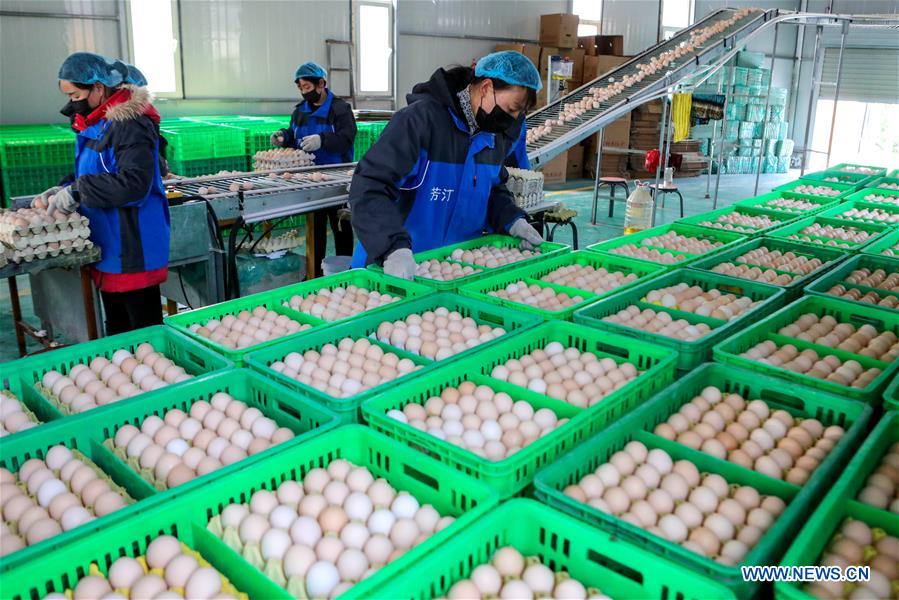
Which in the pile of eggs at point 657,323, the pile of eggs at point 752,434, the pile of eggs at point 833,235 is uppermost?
the pile of eggs at point 833,235

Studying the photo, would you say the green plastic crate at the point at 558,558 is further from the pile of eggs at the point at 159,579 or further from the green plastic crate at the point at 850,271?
the green plastic crate at the point at 850,271

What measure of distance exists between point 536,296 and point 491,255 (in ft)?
1.83

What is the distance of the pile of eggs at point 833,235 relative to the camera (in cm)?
371

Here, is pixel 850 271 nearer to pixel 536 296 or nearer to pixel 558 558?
pixel 536 296

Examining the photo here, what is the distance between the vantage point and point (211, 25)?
9.45m

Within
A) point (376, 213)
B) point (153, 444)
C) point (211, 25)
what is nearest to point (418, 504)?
point (153, 444)

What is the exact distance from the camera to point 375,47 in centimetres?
1138

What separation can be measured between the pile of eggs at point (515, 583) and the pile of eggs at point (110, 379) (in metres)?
1.06

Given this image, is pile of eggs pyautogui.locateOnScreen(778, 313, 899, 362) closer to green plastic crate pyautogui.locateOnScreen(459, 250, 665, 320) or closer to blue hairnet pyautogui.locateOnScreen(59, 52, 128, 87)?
green plastic crate pyautogui.locateOnScreen(459, 250, 665, 320)

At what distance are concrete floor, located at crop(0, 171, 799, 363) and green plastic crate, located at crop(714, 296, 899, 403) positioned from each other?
4571 millimetres

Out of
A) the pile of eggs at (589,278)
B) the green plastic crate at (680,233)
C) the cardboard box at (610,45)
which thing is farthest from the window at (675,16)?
the pile of eggs at (589,278)

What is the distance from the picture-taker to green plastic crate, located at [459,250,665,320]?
2402 millimetres

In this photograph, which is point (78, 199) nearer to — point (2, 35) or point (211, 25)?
point (2, 35)

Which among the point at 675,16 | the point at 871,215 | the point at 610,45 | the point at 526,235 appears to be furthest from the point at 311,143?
the point at 675,16
